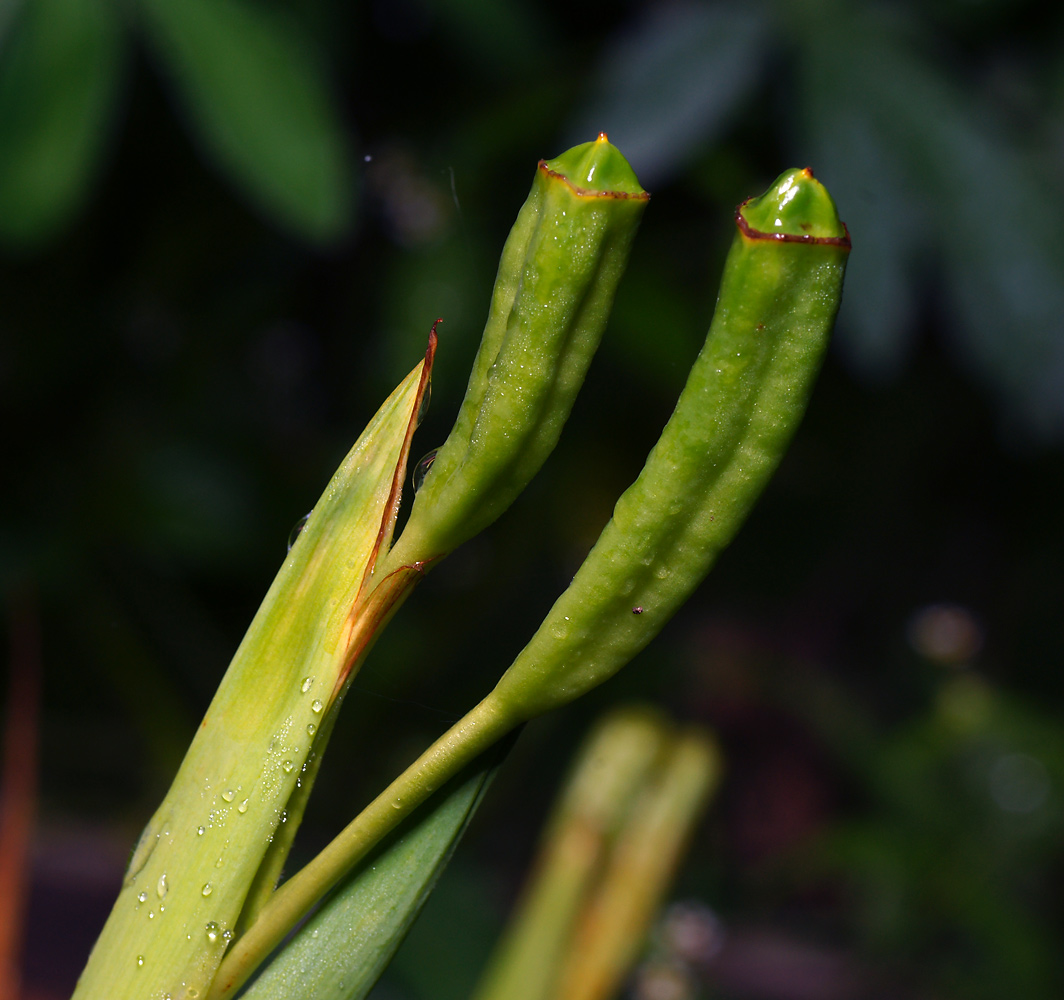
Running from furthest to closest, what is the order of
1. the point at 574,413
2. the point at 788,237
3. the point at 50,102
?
the point at 574,413 < the point at 50,102 < the point at 788,237

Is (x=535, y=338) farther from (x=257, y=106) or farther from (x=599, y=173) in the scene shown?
(x=257, y=106)

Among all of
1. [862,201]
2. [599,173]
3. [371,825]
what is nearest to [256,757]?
[371,825]

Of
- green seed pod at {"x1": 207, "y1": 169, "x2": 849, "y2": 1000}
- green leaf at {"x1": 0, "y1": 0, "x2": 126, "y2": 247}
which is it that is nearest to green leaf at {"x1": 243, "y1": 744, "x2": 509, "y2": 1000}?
green seed pod at {"x1": 207, "y1": 169, "x2": 849, "y2": 1000}

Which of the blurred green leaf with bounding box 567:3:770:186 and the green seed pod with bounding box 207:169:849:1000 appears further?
the blurred green leaf with bounding box 567:3:770:186

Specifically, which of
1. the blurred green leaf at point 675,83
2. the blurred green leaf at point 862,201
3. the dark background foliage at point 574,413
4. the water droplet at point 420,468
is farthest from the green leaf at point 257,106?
the water droplet at point 420,468

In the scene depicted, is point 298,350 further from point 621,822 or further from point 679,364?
point 621,822

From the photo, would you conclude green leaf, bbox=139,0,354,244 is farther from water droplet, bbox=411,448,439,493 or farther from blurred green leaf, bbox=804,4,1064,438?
water droplet, bbox=411,448,439,493

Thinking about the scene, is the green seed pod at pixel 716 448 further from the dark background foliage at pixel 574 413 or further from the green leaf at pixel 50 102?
the green leaf at pixel 50 102
